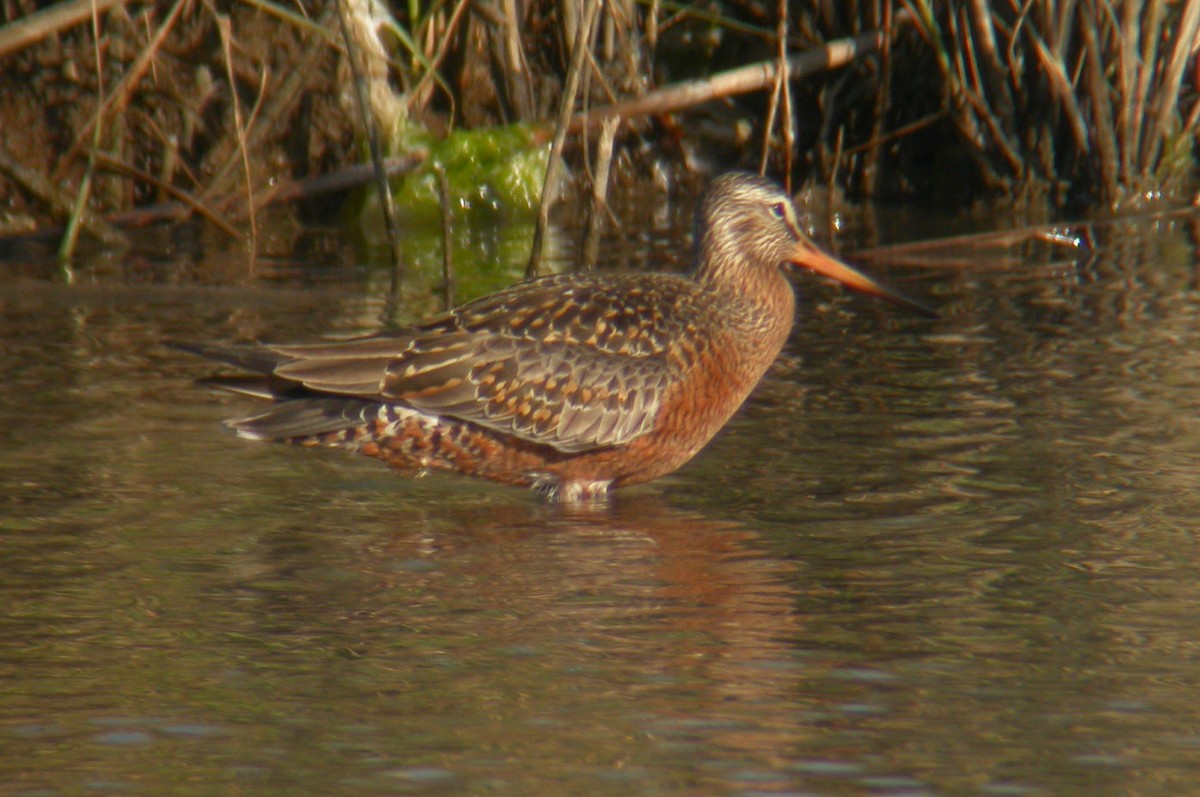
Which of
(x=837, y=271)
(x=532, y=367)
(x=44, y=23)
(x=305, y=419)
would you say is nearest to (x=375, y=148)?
(x=44, y=23)

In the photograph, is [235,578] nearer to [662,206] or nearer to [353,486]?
[353,486]

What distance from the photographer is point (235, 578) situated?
4574 mm

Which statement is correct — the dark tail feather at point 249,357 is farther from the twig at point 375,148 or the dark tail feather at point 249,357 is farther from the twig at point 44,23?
the twig at point 44,23

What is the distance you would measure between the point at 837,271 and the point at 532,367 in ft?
4.95

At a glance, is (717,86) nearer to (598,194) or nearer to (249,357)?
(598,194)

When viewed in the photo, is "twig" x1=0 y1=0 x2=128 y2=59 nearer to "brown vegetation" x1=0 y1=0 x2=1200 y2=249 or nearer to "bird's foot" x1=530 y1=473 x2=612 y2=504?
"brown vegetation" x1=0 y1=0 x2=1200 y2=249

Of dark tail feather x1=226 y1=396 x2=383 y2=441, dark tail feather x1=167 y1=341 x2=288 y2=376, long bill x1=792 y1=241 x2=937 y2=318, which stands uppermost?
long bill x1=792 y1=241 x2=937 y2=318

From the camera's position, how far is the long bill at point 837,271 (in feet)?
21.5

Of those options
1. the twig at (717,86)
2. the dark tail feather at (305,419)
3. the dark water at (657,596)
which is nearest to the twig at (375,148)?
the dark water at (657,596)

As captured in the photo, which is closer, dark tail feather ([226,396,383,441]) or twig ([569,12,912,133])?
dark tail feather ([226,396,383,441])

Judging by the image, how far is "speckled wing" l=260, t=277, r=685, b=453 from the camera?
5508 mm

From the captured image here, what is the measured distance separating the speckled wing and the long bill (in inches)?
37.5

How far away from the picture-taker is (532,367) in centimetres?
563

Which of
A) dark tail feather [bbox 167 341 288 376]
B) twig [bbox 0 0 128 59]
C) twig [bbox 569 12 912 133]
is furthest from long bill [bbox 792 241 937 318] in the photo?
twig [bbox 0 0 128 59]
